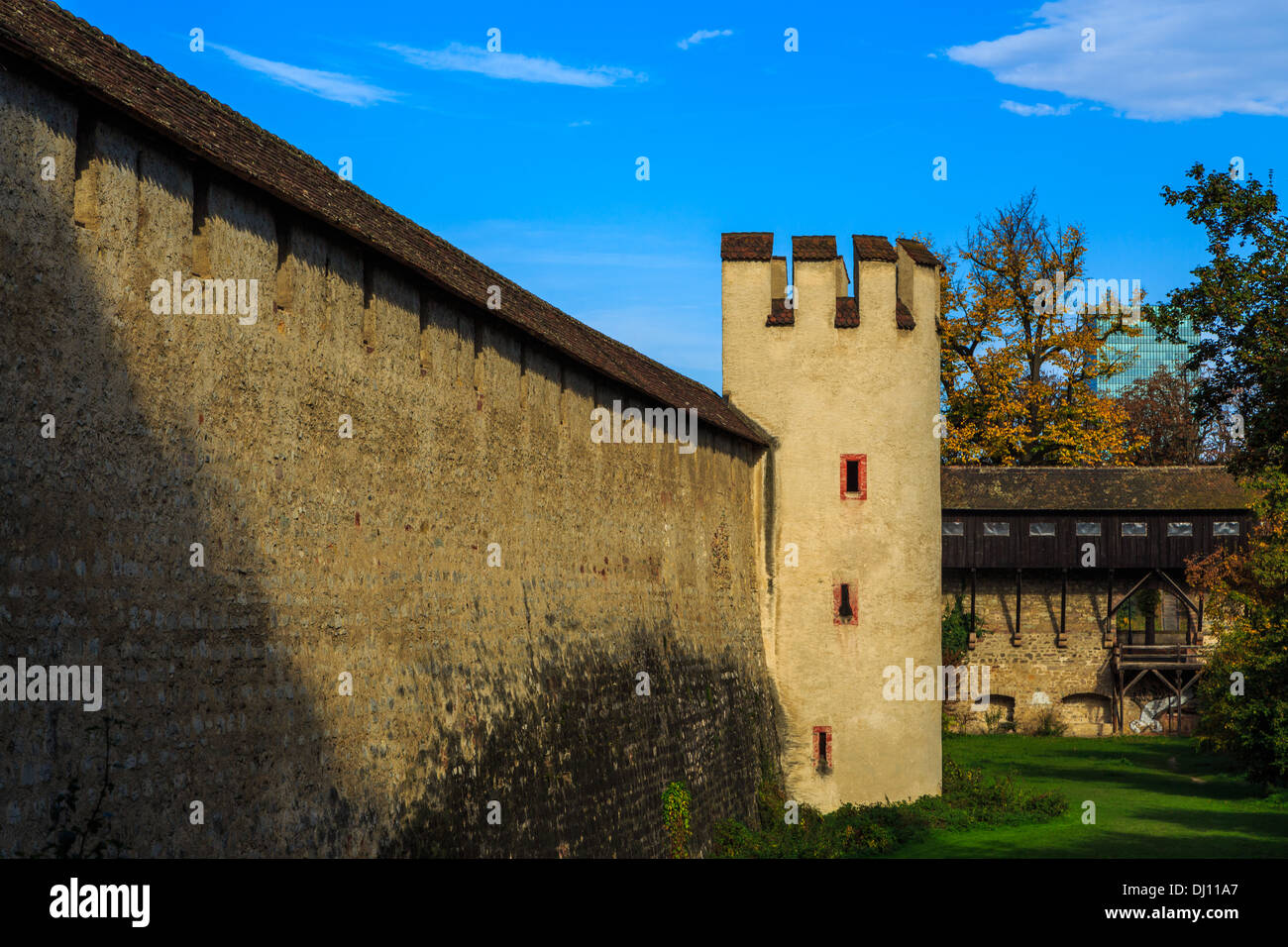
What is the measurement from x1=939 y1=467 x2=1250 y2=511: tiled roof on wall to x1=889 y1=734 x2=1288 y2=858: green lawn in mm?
6206

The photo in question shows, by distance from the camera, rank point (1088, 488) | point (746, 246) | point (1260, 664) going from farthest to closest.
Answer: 1. point (1088, 488)
2. point (746, 246)
3. point (1260, 664)

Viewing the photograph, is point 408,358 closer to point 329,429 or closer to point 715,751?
point 329,429

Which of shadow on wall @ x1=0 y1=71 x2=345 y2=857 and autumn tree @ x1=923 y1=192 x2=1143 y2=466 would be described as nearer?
shadow on wall @ x1=0 y1=71 x2=345 y2=857

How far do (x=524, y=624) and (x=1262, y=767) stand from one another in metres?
16.8

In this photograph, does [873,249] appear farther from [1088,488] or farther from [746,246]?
[1088,488]

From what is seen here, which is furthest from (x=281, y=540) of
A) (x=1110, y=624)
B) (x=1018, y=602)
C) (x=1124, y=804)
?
(x=1110, y=624)

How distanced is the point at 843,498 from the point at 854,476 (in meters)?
0.43

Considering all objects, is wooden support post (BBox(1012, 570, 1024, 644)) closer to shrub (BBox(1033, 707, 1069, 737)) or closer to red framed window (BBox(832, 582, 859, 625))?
shrub (BBox(1033, 707, 1069, 737))

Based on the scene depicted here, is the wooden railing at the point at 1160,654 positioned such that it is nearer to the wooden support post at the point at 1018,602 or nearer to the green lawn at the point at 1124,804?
the green lawn at the point at 1124,804

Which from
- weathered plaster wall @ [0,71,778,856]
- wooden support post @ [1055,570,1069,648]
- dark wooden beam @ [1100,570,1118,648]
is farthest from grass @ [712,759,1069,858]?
dark wooden beam @ [1100,570,1118,648]

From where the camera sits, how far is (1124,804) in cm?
2269

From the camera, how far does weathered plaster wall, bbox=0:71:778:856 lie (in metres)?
6.39
